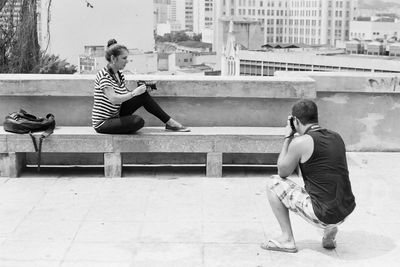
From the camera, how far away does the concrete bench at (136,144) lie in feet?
21.7

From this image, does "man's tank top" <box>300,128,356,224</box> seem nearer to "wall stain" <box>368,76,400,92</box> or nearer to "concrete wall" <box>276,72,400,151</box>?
"concrete wall" <box>276,72,400,151</box>

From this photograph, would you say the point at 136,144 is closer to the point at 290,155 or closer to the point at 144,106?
the point at 144,106

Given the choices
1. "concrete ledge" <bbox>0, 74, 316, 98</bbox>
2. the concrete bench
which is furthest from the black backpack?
"concrete ledge" <bbox>0, 74, 316, 98</bbox>

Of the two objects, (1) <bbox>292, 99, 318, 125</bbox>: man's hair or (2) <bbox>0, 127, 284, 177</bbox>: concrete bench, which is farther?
(2) <bbox>0, 127, 284, 177</bbox>: concrete bench

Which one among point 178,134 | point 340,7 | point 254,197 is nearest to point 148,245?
point 254,197

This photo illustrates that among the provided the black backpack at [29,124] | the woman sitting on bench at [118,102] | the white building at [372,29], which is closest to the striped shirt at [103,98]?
the woman sitting on bench at [118,102]

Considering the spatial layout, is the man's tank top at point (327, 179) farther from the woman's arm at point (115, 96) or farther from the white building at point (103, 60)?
the white building at point (103, 60)

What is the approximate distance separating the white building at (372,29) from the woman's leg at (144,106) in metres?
181

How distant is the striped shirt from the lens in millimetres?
6551

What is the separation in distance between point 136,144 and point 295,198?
8.45ft

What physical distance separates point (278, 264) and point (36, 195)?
267cm

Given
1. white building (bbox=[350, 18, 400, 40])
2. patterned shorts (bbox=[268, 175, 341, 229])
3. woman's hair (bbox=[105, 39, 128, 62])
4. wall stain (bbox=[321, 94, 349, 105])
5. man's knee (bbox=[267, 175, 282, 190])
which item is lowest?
patterned shorts (bbox=[268, 175, 341, 229])

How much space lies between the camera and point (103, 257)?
4.55 metres

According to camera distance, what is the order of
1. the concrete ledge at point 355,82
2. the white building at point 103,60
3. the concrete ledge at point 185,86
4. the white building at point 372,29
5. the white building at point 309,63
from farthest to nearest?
the white building at point 372,29, the white building at point 309,63, the white building at point 103,60, the concrete ledge at point 355,82, the concrete ledge at point 185,86
